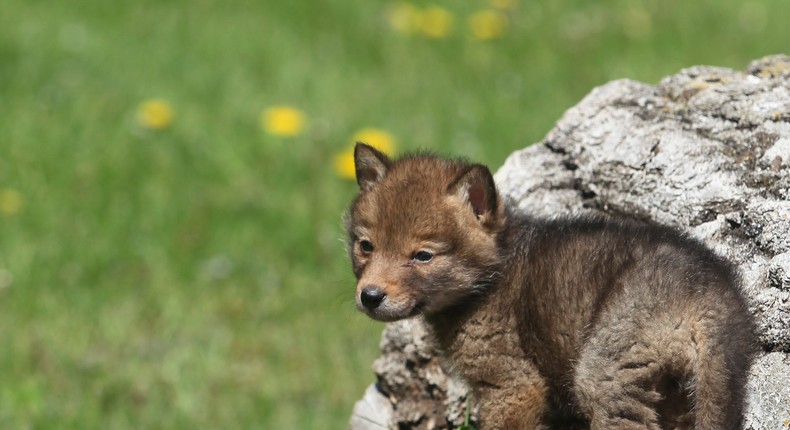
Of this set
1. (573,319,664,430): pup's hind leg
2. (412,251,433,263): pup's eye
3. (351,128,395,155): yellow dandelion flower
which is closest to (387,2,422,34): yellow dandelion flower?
(351,128,395,155): yellow dandelion flower

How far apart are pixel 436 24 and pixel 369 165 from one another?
643 cm

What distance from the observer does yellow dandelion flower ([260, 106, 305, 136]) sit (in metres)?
9.16

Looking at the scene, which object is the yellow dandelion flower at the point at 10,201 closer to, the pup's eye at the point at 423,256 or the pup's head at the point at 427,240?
the pup's head at the point at 427,240

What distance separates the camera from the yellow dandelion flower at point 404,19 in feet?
35.5

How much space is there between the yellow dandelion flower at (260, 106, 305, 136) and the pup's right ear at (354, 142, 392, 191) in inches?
177

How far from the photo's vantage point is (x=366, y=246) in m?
4.49

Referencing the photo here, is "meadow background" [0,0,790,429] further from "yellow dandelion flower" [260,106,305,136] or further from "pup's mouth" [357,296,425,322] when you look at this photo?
"pup's mouth" [357,296,425,322]

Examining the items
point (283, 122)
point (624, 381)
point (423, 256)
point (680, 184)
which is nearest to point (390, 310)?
point (423, 256)

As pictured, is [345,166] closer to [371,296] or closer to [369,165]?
[369,165]

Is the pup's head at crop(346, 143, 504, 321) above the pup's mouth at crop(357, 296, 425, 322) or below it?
above

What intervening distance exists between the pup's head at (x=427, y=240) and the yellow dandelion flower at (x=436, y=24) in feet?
21.3

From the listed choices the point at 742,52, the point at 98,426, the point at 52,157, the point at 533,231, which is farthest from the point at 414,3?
the point at 533,231

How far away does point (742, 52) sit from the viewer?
10188 mm

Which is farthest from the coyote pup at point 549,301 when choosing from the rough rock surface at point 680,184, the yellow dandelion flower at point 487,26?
the yellow dandelion flower at point 487,26
